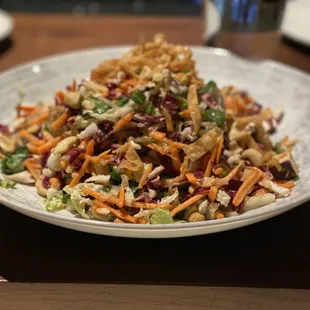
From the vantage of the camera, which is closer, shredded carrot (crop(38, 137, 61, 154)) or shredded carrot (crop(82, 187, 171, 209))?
Answer: shredded carrot (crop(82, 187, 171, 209))

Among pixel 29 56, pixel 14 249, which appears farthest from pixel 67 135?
pixel 29 56

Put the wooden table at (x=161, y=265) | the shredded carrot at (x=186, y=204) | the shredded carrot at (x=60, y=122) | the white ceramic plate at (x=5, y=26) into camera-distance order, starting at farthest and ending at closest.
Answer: the white ceramic plate at (x=5, y=26)
the shredded carrot at (x=60, y=122)
the shredded carrot at (x=186, y=204)
the wooden table at (x=161, y=265)

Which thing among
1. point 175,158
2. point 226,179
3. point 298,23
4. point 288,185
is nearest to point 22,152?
point 175,158

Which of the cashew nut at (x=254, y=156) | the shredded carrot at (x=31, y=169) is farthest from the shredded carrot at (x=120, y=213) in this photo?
the cashew nut at (x=254, y=156)

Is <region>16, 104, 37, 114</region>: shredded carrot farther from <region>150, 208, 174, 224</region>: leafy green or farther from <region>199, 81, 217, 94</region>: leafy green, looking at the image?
<region>150, 208, 174, 224</region>: leafy green

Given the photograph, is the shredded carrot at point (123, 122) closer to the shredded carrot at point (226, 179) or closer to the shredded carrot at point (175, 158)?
the shredded carrot at point (175, 158)

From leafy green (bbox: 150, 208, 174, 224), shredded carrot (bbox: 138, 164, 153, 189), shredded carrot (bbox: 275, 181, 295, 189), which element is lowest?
shredded carrot (bbox: 275, 181, 295, 189)

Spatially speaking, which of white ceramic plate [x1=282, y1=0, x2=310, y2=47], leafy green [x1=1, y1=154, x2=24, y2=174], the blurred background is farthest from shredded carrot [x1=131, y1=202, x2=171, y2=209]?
the blurred background

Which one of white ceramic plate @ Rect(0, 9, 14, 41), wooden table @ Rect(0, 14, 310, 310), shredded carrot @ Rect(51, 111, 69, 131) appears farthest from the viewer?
white ceramic plate @ Rect(0, 9, 14, 41)
